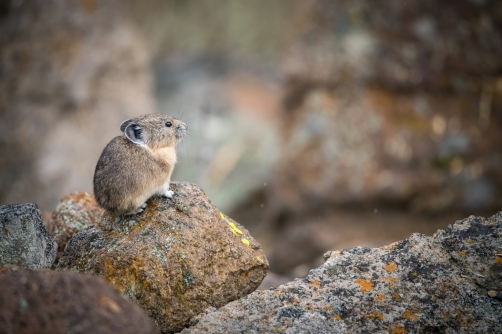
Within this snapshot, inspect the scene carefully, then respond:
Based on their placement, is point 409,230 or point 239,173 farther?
point 239,173

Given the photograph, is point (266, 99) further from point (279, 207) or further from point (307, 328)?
point (307, 328)

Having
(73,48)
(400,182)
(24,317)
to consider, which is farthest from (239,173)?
(24,317)

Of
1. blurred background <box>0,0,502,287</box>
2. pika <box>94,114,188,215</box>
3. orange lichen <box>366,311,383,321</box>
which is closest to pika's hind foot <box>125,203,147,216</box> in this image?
pika <box>94,114,188,215</box>

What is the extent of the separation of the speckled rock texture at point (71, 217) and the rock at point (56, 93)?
494 centimetres

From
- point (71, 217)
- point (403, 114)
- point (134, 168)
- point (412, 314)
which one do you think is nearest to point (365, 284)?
point (412, 314)

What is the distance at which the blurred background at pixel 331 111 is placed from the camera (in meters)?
10.7

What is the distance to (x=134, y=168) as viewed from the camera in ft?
17.2

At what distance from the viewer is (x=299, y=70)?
13312mm

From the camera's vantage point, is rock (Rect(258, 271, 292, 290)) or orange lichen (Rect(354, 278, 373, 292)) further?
rock (Rect(258, 271, 292, 290))

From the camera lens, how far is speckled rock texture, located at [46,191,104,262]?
572cm

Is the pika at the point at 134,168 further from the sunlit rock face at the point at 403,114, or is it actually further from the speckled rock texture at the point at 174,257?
the sunlit rock face at the point at 403,114

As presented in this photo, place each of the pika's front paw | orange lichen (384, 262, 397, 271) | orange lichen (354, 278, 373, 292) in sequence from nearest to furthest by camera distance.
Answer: orange lichen (354, 278, 373, 292) → orange lichen (384, 262, 397, 271) → the pika's front paw

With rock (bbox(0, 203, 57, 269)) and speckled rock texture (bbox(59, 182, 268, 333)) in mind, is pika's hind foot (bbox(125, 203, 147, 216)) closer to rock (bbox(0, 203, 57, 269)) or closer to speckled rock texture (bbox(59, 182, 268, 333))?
speckled rock texture (bbox(59, 182, 268, 333))

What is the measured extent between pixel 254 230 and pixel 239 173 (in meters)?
2.44
